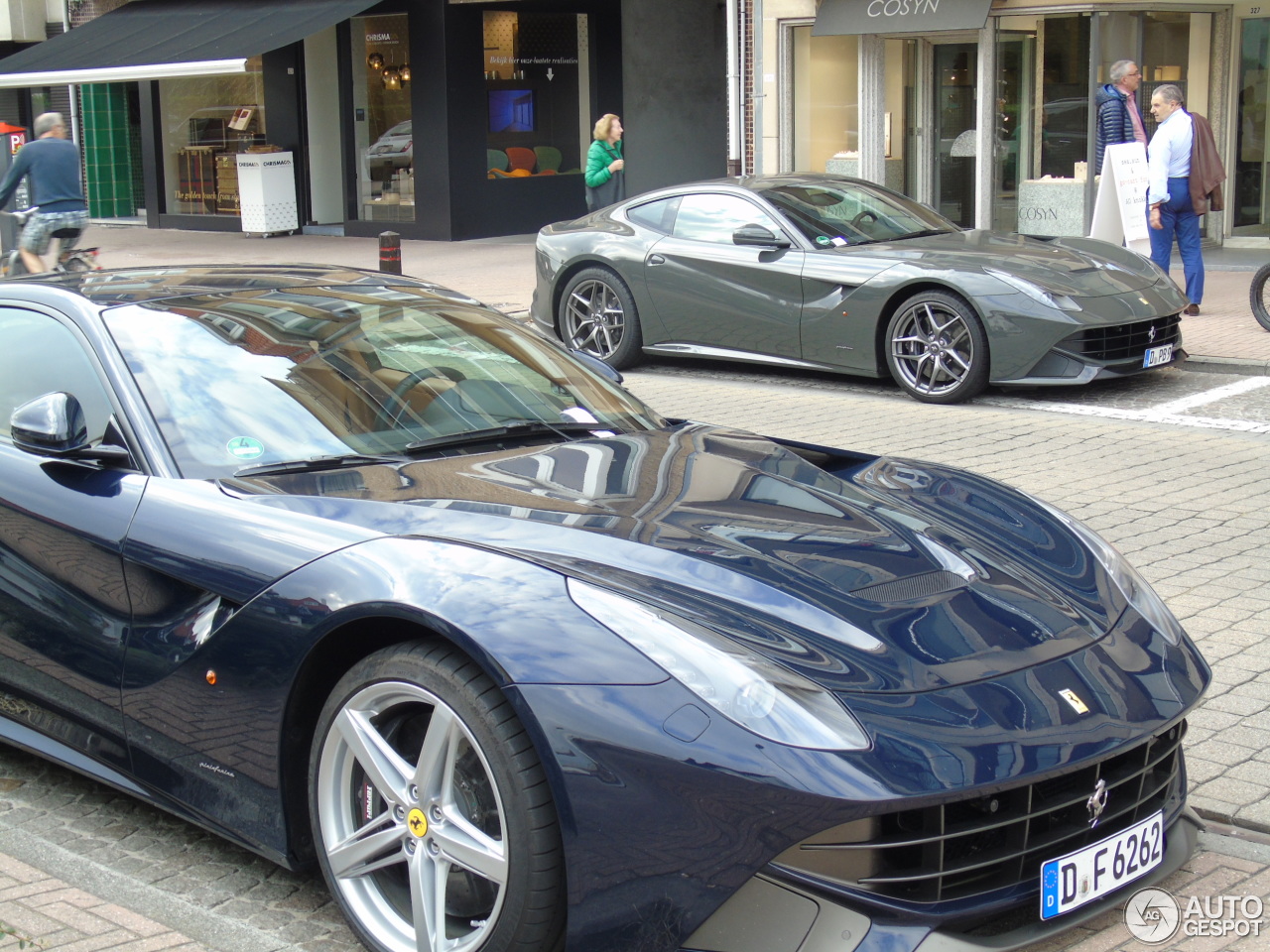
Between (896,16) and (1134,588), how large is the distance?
48.0 ft

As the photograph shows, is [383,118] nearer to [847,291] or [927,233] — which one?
[927,233]

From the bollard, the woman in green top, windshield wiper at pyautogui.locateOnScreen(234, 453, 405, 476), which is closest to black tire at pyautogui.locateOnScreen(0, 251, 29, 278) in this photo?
the bollard

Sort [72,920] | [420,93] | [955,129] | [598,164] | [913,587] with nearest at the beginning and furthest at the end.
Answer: [913,587]
[72,920]
[598,164]
[955,129]
[420,93]

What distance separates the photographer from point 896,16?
17.0 m

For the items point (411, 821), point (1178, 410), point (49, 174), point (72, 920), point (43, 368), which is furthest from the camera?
point (49, 174)

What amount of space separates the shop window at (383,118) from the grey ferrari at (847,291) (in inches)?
447

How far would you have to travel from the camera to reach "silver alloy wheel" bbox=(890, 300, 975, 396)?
981 centimetres

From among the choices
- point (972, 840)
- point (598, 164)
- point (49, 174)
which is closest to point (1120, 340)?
point (972, 840)

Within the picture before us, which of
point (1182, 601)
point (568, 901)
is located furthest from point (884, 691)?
point (1182, 601)

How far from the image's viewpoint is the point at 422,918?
297 centimetres

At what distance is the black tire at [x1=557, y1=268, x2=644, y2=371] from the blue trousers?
4580 millimetres

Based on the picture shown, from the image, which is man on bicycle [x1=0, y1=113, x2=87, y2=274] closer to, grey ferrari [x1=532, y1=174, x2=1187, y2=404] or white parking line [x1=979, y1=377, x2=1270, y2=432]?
grey ferrari [x1=532, y1=174, x2=1187, y2=404]

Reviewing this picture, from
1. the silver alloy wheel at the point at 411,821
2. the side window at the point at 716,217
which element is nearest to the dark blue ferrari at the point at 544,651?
the silver alloy wheel at the point at 411,821

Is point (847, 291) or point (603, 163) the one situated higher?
point (603, 163)
